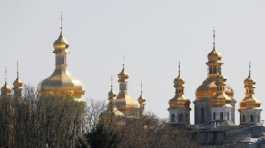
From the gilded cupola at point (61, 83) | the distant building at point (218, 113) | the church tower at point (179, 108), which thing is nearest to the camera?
A: the gilded cupola at point (61, 83)

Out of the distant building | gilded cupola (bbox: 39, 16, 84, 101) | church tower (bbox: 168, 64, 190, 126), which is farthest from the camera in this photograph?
church tower (bbox: 168, 64, 190, 126)

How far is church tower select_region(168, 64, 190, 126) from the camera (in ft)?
390

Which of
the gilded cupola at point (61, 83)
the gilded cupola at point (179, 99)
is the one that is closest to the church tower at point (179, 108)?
the gilded cupola at point (179, 99)

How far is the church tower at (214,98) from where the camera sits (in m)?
114

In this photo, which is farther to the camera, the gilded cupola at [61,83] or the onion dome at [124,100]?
the onion dome at [124,100]

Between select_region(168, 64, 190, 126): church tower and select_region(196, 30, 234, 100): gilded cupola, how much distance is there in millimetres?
2053

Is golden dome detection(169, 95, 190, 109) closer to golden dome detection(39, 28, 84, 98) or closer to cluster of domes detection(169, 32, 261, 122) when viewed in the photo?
cluster of domes detection(169, 32, 261, 122)

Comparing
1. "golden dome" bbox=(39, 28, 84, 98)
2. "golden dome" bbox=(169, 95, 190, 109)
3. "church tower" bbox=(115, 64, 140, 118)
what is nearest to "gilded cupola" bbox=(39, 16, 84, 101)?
"golden dome" bbox=(39, 28, 84, 98)

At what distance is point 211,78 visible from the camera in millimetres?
116500

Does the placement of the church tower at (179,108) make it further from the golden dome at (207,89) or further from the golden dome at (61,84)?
the golden dome at (61,84)

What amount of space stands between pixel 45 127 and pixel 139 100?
47.2m

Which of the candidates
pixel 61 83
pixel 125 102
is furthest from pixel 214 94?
pixel 61 83

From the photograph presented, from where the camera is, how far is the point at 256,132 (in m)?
114

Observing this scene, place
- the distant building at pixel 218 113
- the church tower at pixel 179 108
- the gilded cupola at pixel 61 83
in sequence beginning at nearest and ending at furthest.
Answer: the gilded cupola at pixel 61 83 < the distant building at pixel 218 113 < the church tower at pixel 179 108
